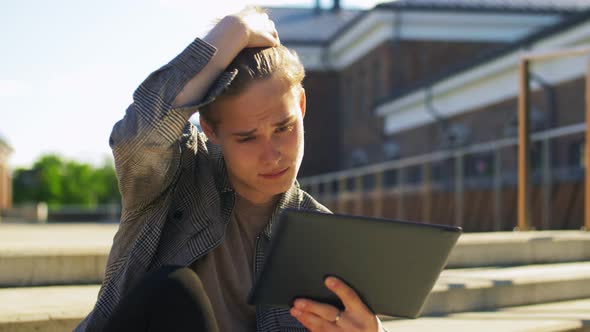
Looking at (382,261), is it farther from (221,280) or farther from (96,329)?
(96,329)

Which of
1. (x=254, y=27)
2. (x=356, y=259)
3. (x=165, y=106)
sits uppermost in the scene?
(x=254, y=27)

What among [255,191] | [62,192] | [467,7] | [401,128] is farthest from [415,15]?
[62,192]

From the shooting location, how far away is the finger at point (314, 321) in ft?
5.97

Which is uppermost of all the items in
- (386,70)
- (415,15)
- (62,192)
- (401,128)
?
(415,15)

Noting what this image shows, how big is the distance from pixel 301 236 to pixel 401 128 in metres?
19.1

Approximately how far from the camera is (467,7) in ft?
68.2

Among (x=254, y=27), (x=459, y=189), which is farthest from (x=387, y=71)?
(x=254, y=27)

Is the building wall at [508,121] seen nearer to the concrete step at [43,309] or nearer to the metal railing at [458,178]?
the metal railing at [458,178]

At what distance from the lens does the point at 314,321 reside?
1.83 m

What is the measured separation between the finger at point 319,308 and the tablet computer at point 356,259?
0.06 feet

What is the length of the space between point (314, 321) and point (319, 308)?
0.04 metres

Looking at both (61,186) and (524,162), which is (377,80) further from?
(61,186)

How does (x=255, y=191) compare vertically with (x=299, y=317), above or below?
above

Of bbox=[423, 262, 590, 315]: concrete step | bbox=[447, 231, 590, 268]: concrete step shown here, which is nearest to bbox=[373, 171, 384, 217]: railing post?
bbox=[447, 231, 590, 268]: concrete step
